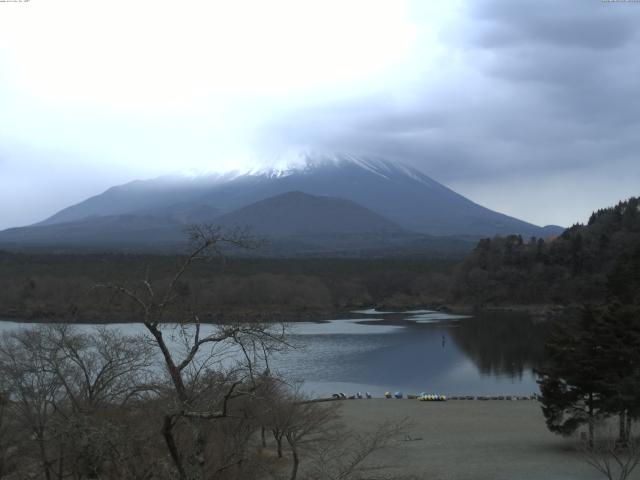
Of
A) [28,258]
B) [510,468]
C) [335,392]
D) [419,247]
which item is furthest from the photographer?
[419,247]

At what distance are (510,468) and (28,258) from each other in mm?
78412

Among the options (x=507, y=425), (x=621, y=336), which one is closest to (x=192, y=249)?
(x=621, y=336)

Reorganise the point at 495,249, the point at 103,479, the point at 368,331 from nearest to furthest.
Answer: the point at 103,479
the point at 368,331
the point at 495,249

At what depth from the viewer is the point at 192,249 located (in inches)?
232

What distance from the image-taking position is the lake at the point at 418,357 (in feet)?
101

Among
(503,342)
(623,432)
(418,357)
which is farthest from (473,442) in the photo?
(503,342)

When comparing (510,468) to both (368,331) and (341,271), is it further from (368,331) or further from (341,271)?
(341,271)

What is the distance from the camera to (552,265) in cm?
7000

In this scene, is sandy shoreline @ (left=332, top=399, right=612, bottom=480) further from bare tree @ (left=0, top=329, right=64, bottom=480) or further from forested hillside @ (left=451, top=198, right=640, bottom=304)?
forested hillside @ (left=451, top=198, right=640, bottom=304)

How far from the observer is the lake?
101 feet

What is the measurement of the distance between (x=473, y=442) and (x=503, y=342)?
25.2m

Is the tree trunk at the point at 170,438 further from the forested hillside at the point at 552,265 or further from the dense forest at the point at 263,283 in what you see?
the forested hillside at the point at 552,265

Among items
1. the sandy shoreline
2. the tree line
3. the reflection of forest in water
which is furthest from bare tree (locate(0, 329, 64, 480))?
the reflection of forest in water

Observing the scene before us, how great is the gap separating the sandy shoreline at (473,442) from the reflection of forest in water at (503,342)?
9.10 meters
